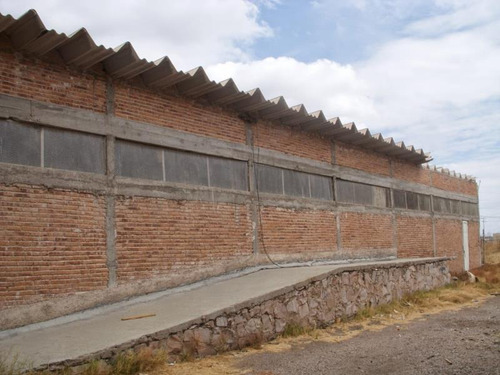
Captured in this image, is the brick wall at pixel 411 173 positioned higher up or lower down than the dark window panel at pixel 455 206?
higher up

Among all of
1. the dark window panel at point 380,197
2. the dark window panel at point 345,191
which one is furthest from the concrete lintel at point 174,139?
the dark window panel at point 380,197

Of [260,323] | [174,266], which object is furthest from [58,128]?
[260,323]

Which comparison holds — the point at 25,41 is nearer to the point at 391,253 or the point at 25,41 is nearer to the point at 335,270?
the point at 335,270

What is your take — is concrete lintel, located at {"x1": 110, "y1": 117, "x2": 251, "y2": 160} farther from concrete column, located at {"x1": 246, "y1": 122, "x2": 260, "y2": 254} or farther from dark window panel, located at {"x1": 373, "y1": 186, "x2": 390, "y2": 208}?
dark window panel, located at {"x1": 373, "y1": 186, "x2": 390, "y2": 208}

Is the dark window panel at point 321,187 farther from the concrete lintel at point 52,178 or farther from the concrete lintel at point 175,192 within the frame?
the concrete lintel at point 52,178

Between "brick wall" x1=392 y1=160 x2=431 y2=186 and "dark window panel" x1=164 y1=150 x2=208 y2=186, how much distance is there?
9.86 metres

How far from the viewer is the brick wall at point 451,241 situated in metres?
20.8

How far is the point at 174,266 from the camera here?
31.6 feet

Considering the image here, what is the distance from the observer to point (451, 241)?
859 inches

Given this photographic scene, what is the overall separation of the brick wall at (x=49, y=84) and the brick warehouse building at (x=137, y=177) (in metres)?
0.02

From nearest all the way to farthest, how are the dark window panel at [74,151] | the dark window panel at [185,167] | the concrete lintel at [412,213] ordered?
the dark window panel at [74,151]
the dark window panel at [185,167]
the concrete lintel at [412,213]

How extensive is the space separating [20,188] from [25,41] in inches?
90.8

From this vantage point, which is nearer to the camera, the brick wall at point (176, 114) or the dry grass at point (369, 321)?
the dry grass at point (369, 321)

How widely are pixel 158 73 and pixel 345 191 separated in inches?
311
